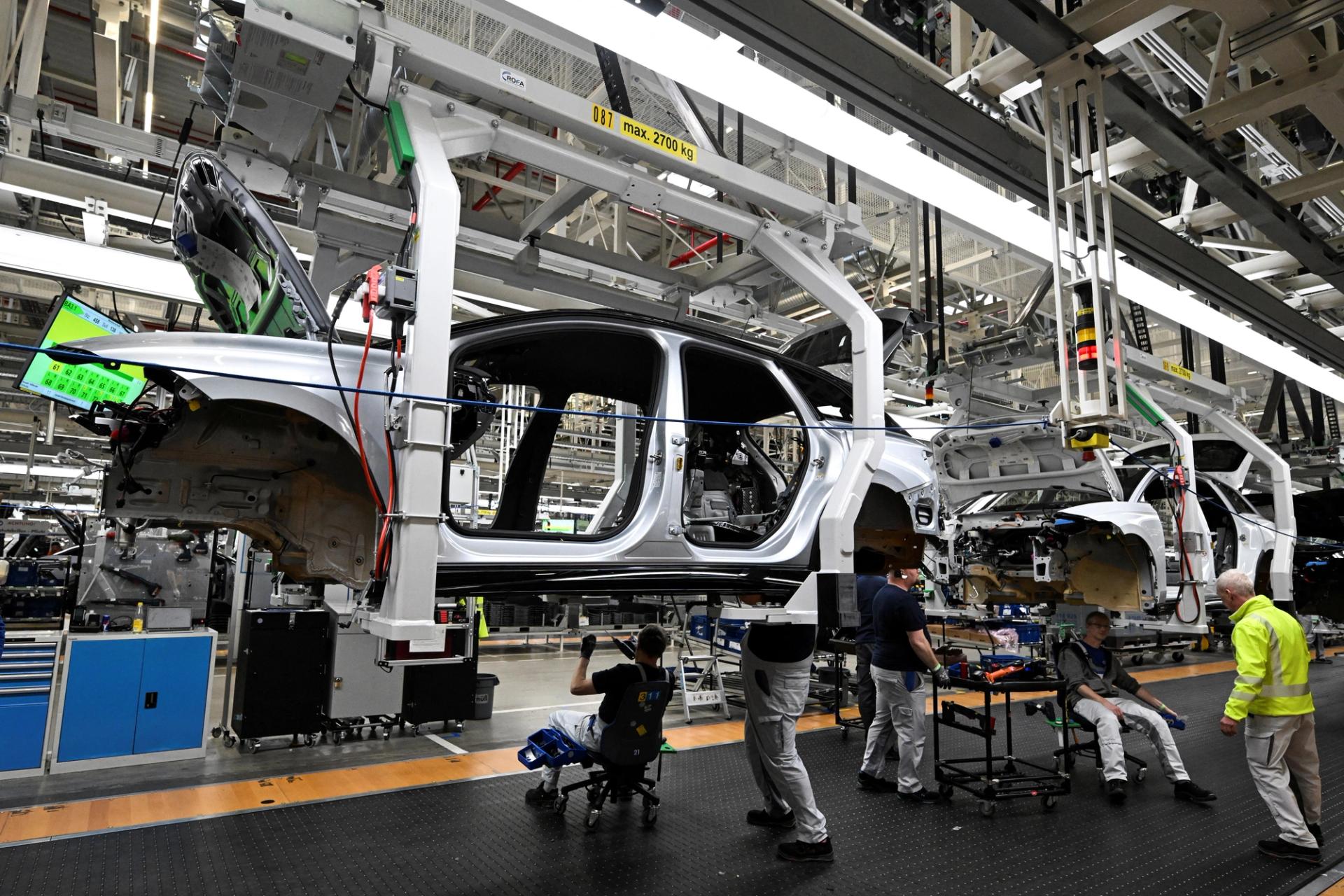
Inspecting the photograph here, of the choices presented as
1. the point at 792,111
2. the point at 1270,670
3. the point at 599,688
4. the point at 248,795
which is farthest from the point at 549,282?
the point at 1270,670

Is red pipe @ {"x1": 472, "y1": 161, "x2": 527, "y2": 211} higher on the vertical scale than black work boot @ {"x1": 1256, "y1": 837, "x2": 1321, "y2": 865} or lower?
higher

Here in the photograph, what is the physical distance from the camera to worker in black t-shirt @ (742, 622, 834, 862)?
3771mm

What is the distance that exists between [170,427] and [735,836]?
323 centimetres

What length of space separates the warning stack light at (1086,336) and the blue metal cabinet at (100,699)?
19.9ft

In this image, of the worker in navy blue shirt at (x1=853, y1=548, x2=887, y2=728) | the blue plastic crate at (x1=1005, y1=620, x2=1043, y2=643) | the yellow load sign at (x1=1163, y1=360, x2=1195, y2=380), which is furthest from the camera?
the blue plastic crate at (x1=1005, y1=620, x2=1043, y2=643)

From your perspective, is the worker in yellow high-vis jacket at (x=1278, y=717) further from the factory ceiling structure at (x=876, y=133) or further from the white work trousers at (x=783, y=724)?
the factory ceiling structure at (x=876, y=133)

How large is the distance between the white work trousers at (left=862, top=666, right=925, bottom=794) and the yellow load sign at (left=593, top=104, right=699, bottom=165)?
3331 mm

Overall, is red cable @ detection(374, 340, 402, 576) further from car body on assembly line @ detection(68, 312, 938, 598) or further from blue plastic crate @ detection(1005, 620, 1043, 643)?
blue plastic crate @ detection(1005, 620, 1043, 643)

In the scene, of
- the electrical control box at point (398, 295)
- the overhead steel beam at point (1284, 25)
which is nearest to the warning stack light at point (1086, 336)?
the overhead steel beam at point (1284, 25)

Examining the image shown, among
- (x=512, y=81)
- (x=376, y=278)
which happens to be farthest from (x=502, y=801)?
(x=512, y=81)

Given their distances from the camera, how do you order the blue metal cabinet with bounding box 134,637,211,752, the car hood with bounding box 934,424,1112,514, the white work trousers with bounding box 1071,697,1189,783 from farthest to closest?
the car hood with bounding box 934,424,1112,514
the blue metal cabinet with bounding box 134,637,211,752
the white work trousers with bounding box 1071,697,1189,783

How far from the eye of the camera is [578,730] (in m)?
4.62

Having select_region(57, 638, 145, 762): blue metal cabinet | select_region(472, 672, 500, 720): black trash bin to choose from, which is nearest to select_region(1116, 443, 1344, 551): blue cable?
select_region(472, 672, 500, 720): black trash bin

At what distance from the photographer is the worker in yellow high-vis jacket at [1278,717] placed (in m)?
3.97
